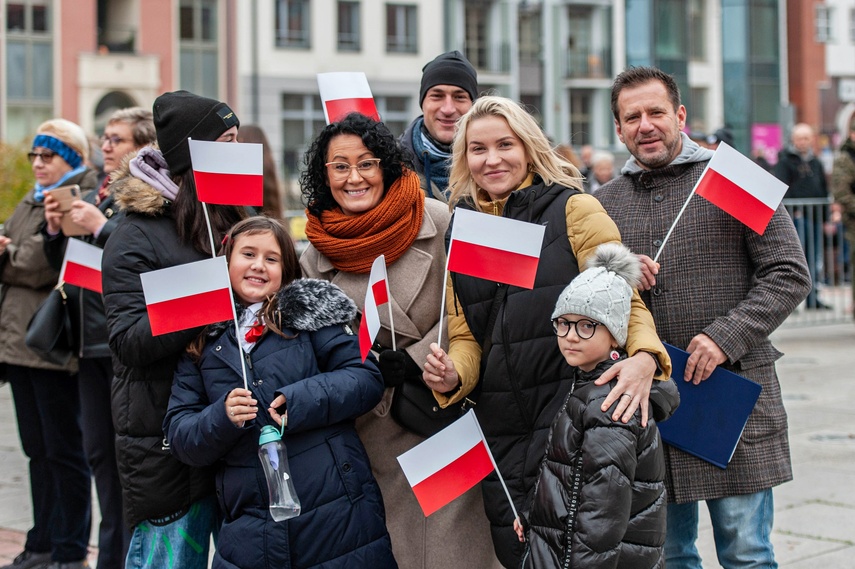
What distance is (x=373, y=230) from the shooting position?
3.99 meters

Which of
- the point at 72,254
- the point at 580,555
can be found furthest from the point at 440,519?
the point at 72,254

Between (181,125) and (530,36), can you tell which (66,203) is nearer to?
(181,125)

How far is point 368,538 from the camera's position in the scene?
12.3 ft

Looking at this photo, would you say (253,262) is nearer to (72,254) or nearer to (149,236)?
(149,236)

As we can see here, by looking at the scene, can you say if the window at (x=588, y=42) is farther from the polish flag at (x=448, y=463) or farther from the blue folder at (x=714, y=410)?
the polish flag at (x=448, y=463)

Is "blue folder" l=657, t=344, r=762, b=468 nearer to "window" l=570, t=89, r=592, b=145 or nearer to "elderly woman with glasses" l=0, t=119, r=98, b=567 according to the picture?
"elderly woman with glasses" l=0, t=119, r=98, b=567

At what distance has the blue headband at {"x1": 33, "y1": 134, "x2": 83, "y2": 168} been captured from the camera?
5809 millimetres

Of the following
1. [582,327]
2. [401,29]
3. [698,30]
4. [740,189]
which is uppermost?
[698,30]

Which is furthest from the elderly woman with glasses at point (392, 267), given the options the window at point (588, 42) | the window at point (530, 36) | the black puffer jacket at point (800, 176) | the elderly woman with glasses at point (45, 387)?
the window at point (588, 42)

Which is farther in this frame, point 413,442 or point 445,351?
point 413,442

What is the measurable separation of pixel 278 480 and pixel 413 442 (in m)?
0.62

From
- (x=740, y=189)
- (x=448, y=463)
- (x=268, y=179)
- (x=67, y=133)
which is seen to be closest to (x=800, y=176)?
(x=268, y=179)

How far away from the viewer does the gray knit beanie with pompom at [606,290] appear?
11.0 feet

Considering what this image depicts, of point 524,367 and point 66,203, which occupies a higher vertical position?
point 66,203
